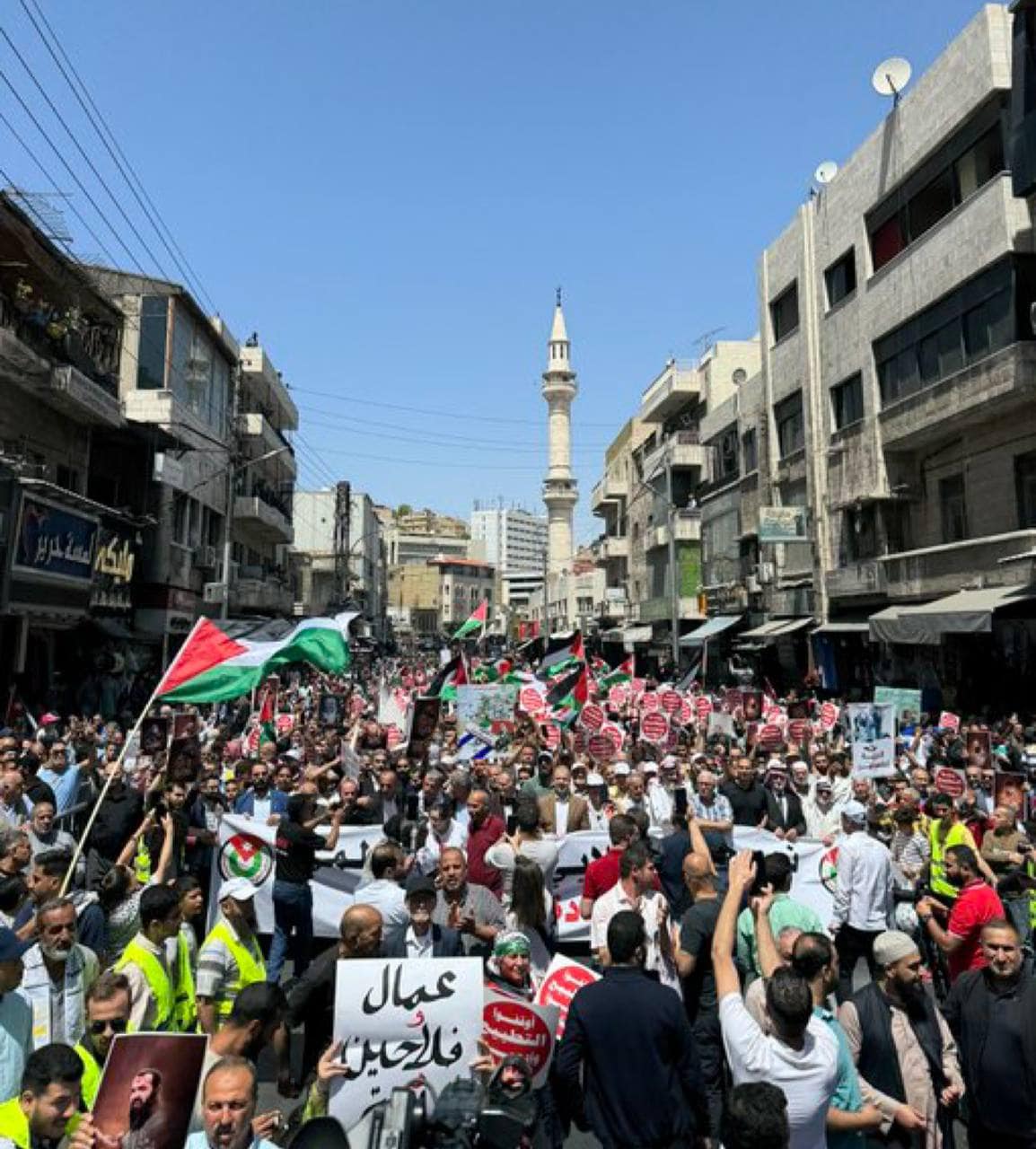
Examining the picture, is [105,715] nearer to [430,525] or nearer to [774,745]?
[774,745]

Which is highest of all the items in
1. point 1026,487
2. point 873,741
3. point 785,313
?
point 785,313

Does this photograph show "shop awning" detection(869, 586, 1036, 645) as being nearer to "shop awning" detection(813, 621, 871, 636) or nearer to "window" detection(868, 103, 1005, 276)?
"shop awning" detection(813, 621, 871, 636)

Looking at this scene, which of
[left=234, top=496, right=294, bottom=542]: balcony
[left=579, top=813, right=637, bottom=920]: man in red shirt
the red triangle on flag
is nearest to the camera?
[left=579, top=813, right=637, bottom=920]: man in red shirt

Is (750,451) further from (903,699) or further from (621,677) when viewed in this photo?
(903,699)

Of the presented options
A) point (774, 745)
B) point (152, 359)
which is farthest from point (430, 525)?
point (774, 745)

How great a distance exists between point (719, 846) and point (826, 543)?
2169cm

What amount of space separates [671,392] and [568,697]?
30.3 m

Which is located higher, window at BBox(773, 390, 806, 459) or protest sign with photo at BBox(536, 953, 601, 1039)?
window at BBox(773, 390, 806, 459)

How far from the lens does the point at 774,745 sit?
13492mm

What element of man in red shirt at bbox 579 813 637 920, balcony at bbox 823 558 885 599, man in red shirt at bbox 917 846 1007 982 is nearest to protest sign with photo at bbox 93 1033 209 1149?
man in red shirt at bbox 579 813 637 920

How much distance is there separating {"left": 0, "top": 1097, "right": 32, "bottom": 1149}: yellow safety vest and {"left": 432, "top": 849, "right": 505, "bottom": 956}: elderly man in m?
2.55

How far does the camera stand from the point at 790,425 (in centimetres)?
3009

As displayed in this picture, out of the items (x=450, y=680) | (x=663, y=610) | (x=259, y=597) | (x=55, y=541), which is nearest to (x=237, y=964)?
(x=450, y=680)

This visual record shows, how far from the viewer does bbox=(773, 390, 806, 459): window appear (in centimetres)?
2918
